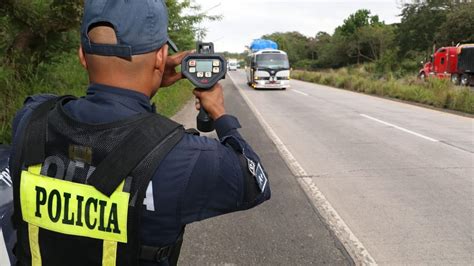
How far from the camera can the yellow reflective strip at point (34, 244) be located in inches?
51.9

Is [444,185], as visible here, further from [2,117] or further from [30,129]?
[2,117]

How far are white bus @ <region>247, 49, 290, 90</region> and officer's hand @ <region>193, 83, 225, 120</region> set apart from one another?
22.6 metres

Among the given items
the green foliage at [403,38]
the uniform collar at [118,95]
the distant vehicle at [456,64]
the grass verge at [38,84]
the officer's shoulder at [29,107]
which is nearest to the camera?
the uniform collar at [118,95]

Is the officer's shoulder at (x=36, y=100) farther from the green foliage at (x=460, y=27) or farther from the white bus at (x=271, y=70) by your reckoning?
the green foliage at (x=460, y=27)

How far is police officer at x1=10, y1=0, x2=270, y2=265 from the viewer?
1227 mm

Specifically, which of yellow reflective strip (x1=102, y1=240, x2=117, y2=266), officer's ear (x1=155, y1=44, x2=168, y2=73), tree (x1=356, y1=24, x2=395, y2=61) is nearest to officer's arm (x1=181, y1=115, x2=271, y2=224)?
yellow reflective strip (x1=102, y1=240, x2=117, y2=266)

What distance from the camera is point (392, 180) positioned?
19.0 ft

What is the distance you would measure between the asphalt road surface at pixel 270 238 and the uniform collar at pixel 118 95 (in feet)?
7.70

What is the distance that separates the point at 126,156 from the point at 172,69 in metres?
0.56

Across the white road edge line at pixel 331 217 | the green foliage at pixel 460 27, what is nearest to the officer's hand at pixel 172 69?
the white road edge line at pixel 331 217

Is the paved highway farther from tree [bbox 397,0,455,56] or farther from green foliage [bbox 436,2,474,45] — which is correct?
tree [bbox 397,0,455,56]

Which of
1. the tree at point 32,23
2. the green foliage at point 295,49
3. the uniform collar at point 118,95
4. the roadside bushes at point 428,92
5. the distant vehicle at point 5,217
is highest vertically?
the green foliage at point 295,49

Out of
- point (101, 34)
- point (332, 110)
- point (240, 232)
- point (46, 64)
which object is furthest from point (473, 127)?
point (101, 34)

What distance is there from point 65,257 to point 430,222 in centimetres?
400
